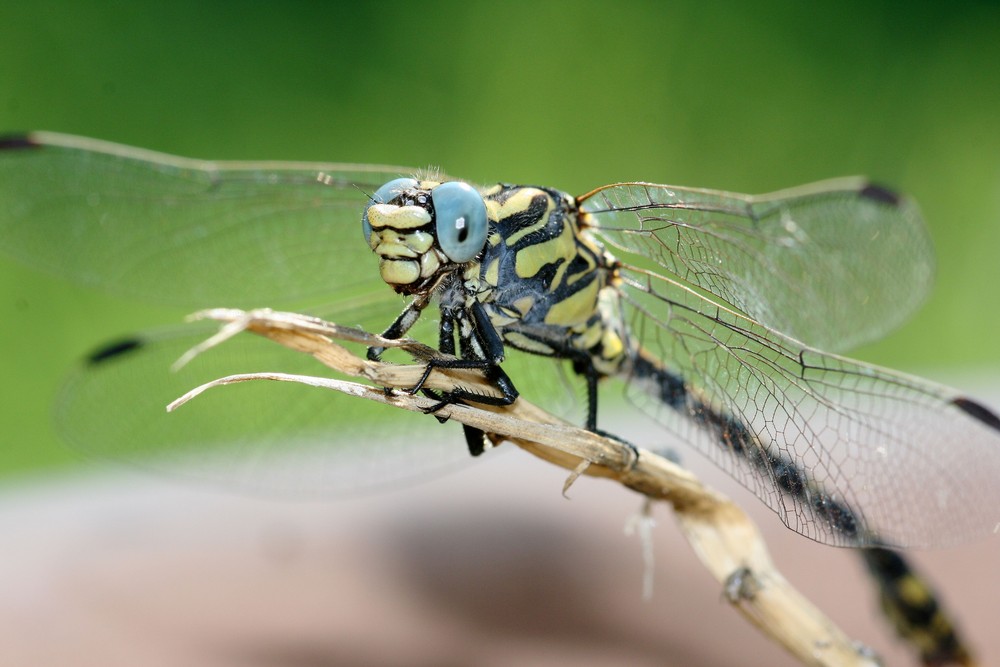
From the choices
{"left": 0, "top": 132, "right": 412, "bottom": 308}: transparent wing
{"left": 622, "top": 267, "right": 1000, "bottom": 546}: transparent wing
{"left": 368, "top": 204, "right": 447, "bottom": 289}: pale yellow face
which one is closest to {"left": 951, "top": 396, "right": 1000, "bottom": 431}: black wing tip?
{"left": 622, "top": 267, "right": 1000, "bottom": 546}: transparent wing

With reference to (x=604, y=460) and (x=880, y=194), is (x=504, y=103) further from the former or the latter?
(x=604, y=460)

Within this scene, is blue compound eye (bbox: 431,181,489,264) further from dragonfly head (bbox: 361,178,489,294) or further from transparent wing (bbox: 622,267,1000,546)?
transparent wing (bbox: 622,267,1000,546)

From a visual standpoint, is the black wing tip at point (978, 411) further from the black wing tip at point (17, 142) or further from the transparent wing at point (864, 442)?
the black wing tip at point (17, 142)

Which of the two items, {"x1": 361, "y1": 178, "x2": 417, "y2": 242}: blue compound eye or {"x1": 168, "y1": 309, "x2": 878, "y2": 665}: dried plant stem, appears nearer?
{"x1": 168, "y1": 309, "x2": 878, "y2": 665}: dried plant stem

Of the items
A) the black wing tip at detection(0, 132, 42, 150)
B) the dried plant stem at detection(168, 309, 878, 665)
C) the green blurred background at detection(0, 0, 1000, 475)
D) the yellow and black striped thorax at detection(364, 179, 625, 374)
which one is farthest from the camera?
the green blurred background at detection(0, 0, 1000, 475)

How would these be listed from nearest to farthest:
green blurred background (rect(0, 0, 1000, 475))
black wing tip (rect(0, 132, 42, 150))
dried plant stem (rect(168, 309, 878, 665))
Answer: dried plant stem (rect(168, 309, 878, 665)) < black wing tip (rect(0, 132, 42, 150)) < green blurred background (rect(0, 0, 1000, 475))

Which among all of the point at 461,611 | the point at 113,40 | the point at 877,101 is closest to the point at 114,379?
the point at 461,611

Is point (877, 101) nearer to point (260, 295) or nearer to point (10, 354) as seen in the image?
point (260, 295)

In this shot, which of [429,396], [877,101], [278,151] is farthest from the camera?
[877,101]
